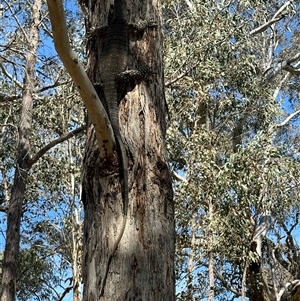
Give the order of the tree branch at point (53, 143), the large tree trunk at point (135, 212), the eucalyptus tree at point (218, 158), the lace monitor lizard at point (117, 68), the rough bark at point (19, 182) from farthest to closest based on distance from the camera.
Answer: the eucalyptus tree at point (218, 158) < the tree branch at point (53, 143) < the rough bark at point (19, 182) < the lace monitor lizard at point (117, 68) < the large tree trunk at point (135, 212)

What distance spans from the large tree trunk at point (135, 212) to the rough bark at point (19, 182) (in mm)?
4157

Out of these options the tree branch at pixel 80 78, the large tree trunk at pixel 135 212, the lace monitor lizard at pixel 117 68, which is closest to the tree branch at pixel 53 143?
the lace monitor lizard at pixel 117 68

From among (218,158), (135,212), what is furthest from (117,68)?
(218,158)

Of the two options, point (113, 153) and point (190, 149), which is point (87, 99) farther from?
point (190, 149)

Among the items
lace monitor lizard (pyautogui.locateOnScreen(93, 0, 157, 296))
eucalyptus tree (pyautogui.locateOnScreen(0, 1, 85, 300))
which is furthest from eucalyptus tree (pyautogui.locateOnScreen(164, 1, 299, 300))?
lace monitor lizard (pyautogui.locateOnScreen(93, 0, 157, 296))

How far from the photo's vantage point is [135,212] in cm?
190

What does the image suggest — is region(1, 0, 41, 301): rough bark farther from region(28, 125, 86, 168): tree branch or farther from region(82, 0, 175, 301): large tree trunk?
region(82, 0, 175, 301): large tree trunk

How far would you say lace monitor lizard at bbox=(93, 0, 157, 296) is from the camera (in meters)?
1.98

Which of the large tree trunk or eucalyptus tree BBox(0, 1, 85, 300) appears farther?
eucalyptus tree BBox(0, 1, 85, 300)

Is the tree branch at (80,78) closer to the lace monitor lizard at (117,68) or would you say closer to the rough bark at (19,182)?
the lace monitor lizard at (117,68)

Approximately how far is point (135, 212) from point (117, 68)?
1.85ft

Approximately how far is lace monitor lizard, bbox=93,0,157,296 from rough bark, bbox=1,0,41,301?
3.88 meters

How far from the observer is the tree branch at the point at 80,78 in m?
1.67

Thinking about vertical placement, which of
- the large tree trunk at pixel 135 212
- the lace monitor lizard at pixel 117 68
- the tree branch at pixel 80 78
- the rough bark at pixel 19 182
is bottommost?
the large tree trunk at pixel 135 212
